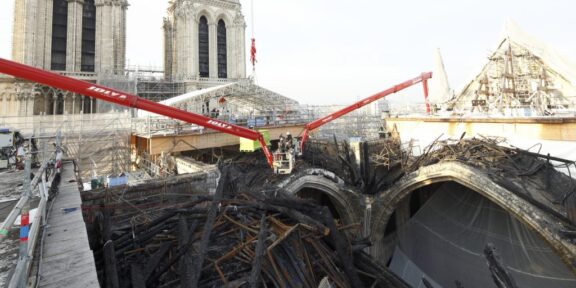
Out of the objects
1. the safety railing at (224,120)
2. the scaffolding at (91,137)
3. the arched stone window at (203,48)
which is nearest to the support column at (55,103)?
the scaffolding at (91,137)

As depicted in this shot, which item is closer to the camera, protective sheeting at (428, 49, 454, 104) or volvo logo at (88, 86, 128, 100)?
volvo logo at (88, 86, 128, 100)

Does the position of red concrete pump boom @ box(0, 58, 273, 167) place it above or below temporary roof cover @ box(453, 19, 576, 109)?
below

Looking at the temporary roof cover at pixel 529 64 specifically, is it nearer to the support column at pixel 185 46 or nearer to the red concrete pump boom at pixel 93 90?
the red concrete pump boom at pixel 93 90

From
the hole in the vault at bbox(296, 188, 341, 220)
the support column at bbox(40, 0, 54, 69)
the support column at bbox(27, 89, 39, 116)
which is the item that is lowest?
the hole in the vault at bbox(296, 188, 341, 220)

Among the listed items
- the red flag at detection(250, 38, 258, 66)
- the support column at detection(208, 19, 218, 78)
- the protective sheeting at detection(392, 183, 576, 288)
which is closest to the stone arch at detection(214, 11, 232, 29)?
the support column at detection(208, 19, 218, 78)

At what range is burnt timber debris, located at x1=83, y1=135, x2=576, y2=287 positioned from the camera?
4797 millimetres

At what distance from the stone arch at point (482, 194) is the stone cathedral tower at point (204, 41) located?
23.3m

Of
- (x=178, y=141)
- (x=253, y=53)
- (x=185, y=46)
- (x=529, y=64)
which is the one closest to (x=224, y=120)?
(x=178, y=141)

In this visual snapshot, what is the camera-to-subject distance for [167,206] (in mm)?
7363

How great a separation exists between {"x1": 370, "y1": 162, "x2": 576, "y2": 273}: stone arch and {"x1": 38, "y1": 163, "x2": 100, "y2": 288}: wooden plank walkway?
9694mm

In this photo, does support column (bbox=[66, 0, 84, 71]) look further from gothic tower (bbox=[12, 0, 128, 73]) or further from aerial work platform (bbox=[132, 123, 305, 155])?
aerial work platform (bbox=[132, 123, 305, 155])

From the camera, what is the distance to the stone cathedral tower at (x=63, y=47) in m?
21.4

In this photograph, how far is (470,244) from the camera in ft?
37.0

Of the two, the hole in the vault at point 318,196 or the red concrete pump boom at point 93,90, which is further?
the hole in the vault at point 318,196
